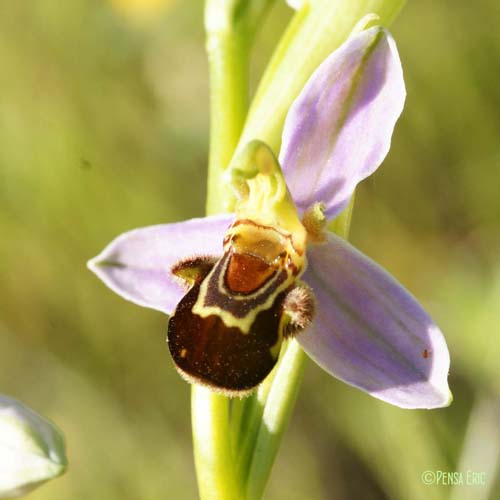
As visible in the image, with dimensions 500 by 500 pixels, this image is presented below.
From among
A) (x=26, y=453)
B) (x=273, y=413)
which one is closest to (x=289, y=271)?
(x=273, y=413)

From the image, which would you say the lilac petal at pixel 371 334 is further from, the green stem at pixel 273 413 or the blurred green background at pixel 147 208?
the blurred green background at pixel 147 208

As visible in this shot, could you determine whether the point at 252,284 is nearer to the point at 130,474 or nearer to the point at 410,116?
the point at 130,474

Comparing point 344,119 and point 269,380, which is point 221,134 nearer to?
point 344,119

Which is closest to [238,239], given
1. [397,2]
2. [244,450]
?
[244,450]

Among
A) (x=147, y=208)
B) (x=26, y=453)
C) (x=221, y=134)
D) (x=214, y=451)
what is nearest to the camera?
(x=26, y=453)

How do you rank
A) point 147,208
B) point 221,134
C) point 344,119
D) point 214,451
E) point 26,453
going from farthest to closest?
point 147,208
point 221,134
point 214,451
point 344,119
point 26,453

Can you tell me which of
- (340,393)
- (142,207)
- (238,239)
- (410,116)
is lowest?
(238,239)
